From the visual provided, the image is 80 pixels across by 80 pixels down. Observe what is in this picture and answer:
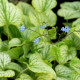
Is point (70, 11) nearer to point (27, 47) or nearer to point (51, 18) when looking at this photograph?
point (51, 18)

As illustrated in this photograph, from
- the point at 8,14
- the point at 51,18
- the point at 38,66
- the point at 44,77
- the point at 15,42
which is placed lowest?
the point at 44,77

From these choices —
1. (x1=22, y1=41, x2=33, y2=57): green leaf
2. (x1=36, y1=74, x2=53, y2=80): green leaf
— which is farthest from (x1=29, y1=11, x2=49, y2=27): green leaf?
(x1=36, y1=74, x2=53, y2=80): green leaf

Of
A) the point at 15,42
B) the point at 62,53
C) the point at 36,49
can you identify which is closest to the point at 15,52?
the point at 15,42

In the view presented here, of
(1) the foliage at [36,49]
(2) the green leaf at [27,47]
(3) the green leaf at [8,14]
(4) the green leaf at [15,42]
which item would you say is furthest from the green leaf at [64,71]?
(3) the green leaf at [8,14]

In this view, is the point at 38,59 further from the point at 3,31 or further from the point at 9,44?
the point at 3,31

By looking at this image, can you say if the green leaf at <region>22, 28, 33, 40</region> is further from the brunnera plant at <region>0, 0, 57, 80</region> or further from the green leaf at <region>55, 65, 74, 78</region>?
the green leaf at <region>55, 65, 74, 78</region>

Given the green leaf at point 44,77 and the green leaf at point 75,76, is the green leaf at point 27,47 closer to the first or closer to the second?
the green leaf at point 44,77

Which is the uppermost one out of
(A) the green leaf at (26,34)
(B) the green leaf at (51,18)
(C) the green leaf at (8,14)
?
(C) the green leaf at (8,14)
